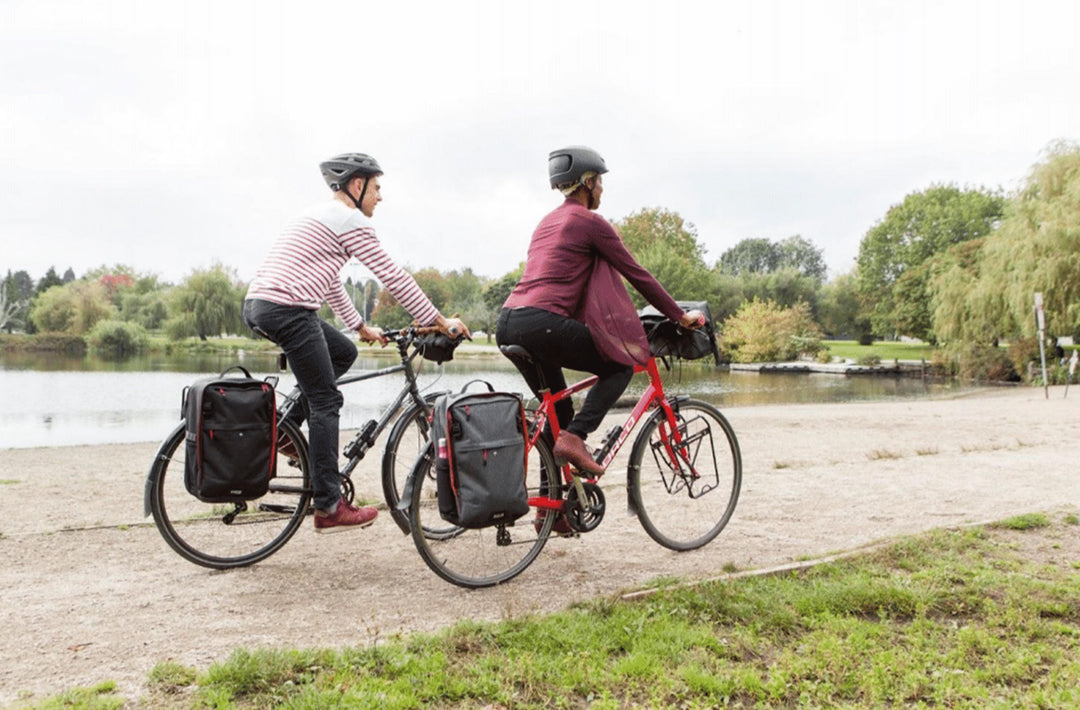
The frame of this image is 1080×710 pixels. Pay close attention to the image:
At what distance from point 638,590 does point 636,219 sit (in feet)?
222

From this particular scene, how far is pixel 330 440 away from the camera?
402 centimetres

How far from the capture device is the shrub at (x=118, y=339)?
182 ft

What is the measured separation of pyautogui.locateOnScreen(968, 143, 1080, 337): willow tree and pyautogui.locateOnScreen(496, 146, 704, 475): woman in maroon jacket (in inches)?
1046

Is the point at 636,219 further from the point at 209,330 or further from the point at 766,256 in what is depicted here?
the point at 766,256

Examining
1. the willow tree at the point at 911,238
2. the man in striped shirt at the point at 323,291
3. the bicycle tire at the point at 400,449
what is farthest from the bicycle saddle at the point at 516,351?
the willow tree at the point at 911,238

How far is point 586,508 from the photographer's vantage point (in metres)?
4.13

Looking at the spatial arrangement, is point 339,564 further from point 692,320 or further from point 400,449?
point 692,320

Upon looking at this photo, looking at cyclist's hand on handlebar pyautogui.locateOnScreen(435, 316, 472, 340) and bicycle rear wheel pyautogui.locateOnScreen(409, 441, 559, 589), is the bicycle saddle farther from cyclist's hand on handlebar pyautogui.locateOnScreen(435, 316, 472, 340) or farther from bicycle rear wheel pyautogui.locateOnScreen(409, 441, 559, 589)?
bicycle rear wheel pyautogui.locateOnScreen(409, 441, 559, 589)

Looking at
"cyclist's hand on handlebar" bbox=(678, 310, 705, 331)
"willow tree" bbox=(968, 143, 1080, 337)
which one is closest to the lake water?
"cyclist's hand on handlebar" bbox=(678, 310, 705, 331)

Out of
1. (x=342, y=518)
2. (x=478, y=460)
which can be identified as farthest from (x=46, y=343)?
(x=478, y=460)

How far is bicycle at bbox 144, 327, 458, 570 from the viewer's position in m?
3.84

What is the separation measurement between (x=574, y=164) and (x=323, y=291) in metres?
1.33

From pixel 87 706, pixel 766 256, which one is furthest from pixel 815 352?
pixel 766 256

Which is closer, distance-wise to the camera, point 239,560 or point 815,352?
point 239,560
